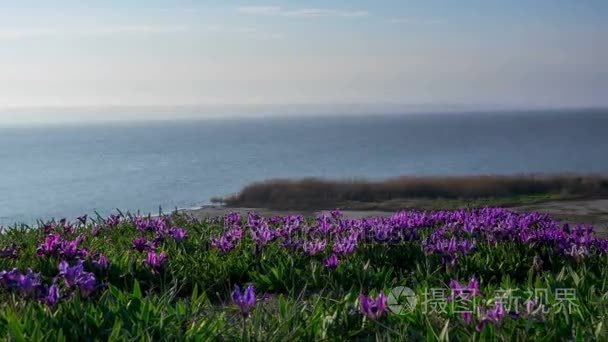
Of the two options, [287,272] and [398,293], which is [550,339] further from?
[287,272]

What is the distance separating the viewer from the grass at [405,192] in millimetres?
14312

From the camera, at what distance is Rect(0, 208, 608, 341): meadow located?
4.58m

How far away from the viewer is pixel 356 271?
6820mm

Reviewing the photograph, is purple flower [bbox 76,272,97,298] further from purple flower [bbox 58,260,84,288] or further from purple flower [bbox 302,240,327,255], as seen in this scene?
purple flower [bbox 302,240,327,255]

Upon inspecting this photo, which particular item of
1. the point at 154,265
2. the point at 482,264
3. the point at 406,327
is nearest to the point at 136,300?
the point at 154,265

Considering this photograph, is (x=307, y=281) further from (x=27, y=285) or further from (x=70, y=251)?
(x=27, y=285)

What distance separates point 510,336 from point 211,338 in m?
1.68

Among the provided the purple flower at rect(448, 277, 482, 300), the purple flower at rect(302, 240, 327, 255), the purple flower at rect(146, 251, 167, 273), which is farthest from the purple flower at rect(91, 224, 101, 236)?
the purple flower at rect(448, 277, 482, 300)

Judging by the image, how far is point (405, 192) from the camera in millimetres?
15359

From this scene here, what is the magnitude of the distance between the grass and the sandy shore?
590 mm

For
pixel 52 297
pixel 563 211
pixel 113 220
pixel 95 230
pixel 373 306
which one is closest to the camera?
pixel 373 306

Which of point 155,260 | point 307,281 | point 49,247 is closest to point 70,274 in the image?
point 155,260

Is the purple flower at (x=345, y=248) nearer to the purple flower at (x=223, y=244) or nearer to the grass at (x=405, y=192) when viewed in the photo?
the purple flower at (x=223, y=244)

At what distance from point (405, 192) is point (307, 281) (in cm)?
913
